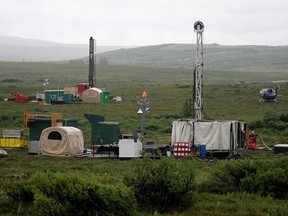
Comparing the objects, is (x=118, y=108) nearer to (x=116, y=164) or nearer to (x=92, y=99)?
(x=92, y=99)

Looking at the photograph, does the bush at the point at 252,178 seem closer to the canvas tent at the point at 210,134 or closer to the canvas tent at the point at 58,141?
the canvas tent at the point at 210,134

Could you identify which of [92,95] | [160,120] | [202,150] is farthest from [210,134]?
[92,95]

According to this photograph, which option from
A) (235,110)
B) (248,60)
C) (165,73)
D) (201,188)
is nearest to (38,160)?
(201,188)

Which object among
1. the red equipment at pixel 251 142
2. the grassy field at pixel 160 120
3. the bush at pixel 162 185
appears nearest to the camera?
the bush at pixel 162 185

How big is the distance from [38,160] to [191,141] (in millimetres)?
5609

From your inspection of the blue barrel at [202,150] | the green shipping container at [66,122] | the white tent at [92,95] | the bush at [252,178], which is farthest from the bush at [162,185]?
the white tent at [92,95]

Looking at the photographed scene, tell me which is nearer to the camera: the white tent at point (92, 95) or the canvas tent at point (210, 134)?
the canvas tent at point (210, 134)

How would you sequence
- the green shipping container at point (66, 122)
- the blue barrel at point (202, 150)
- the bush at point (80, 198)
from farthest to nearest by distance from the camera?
the green shipping container at point (66, 122)
the blue barrel at point (202, 150)
the bush at point (80, 198)

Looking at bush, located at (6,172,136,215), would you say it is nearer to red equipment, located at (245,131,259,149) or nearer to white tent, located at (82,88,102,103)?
red equipment, located at (245,131,259,149)

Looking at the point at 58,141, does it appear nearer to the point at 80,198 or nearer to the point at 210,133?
the point at 210,133

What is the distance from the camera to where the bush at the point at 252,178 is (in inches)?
502

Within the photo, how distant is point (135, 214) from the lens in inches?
402

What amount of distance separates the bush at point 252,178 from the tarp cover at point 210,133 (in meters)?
7.77

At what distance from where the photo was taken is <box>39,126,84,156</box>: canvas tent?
2136cm
